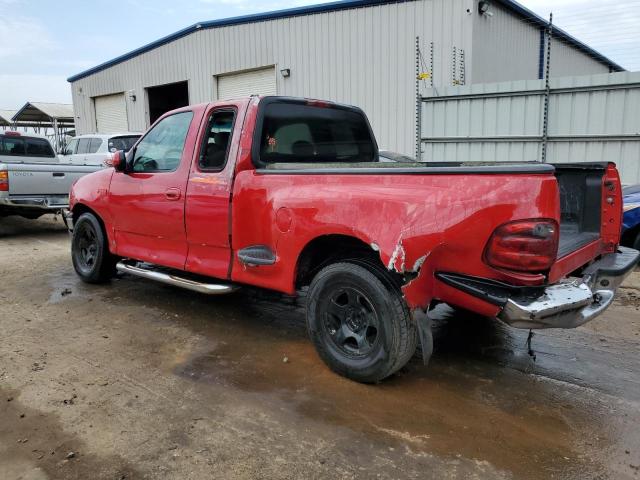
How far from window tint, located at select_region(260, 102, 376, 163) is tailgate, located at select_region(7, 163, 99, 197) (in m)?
6.61

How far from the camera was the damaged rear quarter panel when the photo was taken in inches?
114

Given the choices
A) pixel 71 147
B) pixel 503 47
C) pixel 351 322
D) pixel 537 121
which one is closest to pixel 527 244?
pixel 351 322

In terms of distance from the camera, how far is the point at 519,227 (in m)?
2.89

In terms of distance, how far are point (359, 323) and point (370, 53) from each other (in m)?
11.1

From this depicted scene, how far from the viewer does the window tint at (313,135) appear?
452 cm

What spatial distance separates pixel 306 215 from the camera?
375cm

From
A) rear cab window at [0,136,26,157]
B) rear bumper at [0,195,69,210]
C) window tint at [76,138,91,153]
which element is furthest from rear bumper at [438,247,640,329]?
window tint at [76,138,91,153]

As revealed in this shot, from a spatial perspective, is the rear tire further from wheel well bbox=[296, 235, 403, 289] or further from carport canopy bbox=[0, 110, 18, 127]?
carport canopy bbox=[0, 110, 18, 127]

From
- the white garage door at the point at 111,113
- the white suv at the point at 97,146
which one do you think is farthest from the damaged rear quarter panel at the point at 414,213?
the white garage door at the point at 111,113

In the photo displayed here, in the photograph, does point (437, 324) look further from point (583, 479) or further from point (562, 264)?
point (583, 479)

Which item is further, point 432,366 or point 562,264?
point 432,366

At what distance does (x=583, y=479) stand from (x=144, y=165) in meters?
4.46

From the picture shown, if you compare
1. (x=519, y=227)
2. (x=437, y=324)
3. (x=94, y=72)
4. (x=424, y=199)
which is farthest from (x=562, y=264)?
(x=94, y=72)

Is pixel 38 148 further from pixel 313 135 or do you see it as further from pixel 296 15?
pixel 313 135
